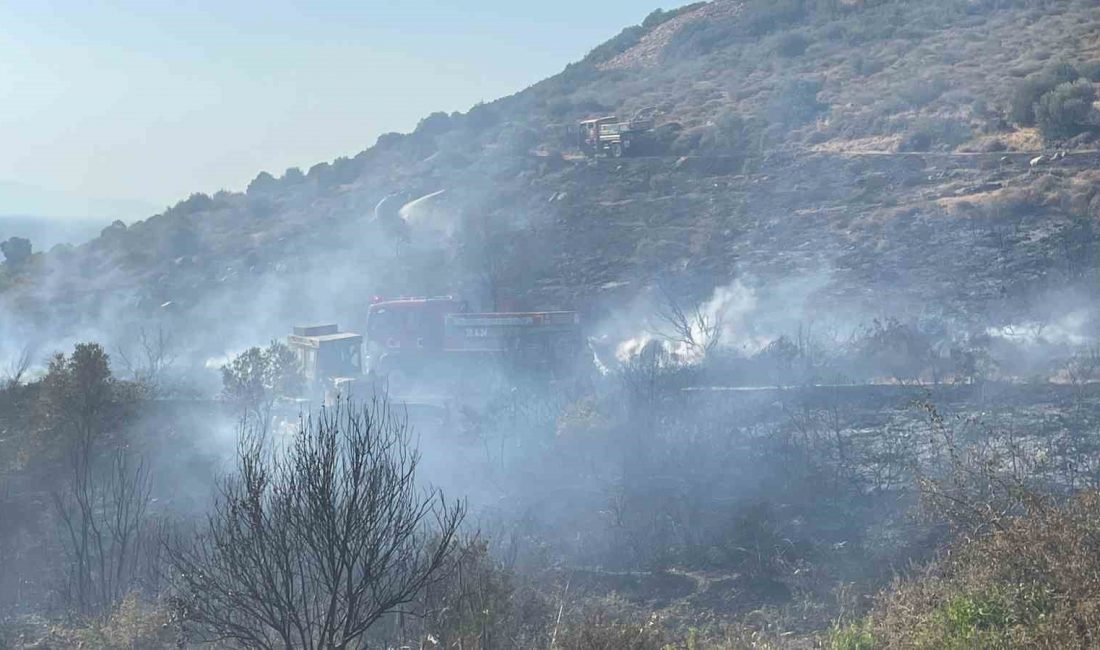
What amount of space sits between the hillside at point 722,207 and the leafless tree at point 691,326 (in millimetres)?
1635

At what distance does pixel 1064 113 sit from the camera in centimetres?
4391

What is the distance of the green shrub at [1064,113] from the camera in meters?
43.8

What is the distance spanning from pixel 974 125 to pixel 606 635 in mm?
40897

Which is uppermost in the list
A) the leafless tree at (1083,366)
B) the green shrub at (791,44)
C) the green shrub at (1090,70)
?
the green shrub at (791,44)

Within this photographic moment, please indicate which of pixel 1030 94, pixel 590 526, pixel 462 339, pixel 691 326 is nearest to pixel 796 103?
pixel 1030 94

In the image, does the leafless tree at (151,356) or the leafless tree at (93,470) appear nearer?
the leafless tree at (93,470)

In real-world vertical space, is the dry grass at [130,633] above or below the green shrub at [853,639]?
above

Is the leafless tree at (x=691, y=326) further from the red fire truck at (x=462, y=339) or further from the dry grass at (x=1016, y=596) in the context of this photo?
the dry grass at (x=1016, y=596)

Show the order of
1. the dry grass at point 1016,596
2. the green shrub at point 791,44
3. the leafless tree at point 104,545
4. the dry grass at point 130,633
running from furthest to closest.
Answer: the green shrub at point 791,44 → the leafless tree at point 104,545 → the dry grass at point 130,633 → the dry grass at point 1016,596

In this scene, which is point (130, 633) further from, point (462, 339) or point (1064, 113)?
point (1064, 113)

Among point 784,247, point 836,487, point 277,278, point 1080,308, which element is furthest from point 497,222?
point 836,487

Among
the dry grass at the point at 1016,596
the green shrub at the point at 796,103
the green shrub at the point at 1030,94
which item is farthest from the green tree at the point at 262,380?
the green shrub at the point at 796,103

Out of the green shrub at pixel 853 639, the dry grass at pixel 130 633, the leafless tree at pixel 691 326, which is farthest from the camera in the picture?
the leafless tree at pixel 691 326

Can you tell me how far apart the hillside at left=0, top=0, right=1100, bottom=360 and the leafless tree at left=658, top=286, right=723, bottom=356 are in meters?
1.63
